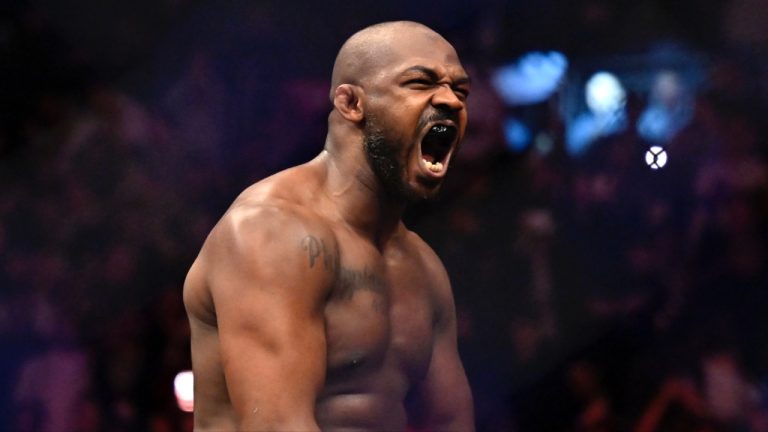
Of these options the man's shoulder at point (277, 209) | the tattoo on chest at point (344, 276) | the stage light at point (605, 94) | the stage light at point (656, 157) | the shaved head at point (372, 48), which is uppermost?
the stage light at point (605, 94)

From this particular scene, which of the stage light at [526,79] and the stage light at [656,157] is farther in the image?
the stage light at [526,79]

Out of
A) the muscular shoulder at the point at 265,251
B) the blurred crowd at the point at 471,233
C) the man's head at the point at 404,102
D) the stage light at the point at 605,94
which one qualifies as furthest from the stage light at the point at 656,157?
the muscular shoulder at the point at 265,251

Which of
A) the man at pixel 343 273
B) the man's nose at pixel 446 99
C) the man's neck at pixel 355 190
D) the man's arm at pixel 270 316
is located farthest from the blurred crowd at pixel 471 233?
the man's arm at pixel 270 316

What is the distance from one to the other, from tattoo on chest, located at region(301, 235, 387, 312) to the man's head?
0.17 metres

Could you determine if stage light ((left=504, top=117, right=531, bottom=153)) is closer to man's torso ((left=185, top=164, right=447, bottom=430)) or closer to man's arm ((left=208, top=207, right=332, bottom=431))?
man's torso ((left=185, top=164, right=447, bottom=430))

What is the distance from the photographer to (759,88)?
3709mm

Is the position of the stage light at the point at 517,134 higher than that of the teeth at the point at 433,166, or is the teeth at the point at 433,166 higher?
the stage light at the point at 517,134

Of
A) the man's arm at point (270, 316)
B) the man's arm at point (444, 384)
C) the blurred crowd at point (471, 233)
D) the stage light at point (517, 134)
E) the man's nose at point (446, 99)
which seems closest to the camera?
the man's arm at point (270, 316)

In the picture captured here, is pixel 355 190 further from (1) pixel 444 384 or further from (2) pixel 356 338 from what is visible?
(1) pixel 444 384

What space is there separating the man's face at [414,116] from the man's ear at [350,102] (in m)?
0.02

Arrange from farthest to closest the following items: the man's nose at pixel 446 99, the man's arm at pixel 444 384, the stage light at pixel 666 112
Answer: the stage light at pixel 666 112, the man's arm at pixel 444 384, the man's nose at pixel 446 99

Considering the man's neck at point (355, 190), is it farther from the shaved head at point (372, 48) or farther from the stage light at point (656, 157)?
the stage light at point (656, 157)

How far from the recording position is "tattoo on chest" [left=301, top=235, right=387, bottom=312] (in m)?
2.21

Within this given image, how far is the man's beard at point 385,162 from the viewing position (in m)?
2.36
